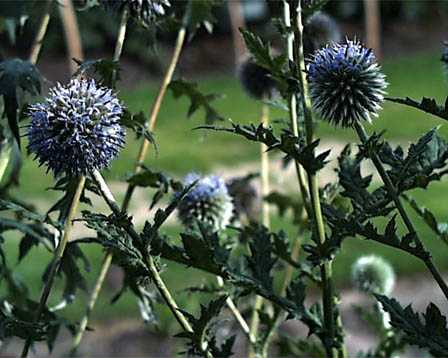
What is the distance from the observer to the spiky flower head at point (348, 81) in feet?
4.59

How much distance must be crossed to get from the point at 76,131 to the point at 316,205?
0.34 m

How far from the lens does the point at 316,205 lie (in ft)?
4.40

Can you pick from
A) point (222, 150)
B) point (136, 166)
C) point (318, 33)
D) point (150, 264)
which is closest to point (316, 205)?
point (150, 264)

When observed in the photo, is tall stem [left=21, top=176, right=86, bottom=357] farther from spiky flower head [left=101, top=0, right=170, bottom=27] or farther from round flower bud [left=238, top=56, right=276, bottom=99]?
round flower bud [left=238, top=56, right=276, bottom=99]

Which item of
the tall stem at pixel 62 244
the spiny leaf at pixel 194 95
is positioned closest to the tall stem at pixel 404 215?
the tall stem at pixel 62 244

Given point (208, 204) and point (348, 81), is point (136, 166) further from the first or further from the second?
point (348, 81)

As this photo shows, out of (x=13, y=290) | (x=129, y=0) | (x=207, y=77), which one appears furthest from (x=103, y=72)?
(x=207, y=77)

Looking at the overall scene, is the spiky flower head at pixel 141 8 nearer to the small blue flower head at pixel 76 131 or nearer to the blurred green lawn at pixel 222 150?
the small blue flower head at pixel 76 131

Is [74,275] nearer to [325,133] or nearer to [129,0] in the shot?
[129,0]

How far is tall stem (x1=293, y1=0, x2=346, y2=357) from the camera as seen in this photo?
4.29ft

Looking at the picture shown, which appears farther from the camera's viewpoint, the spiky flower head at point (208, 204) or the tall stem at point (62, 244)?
the spiky flower head at point (208, 204)

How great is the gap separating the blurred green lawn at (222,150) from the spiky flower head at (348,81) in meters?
0.74

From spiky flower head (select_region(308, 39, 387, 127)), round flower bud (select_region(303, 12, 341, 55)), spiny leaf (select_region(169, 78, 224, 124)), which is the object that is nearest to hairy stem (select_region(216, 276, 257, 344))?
spiny leaf (select_region(169, 78, 224, 124))

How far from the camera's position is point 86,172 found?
1314 millimetres
